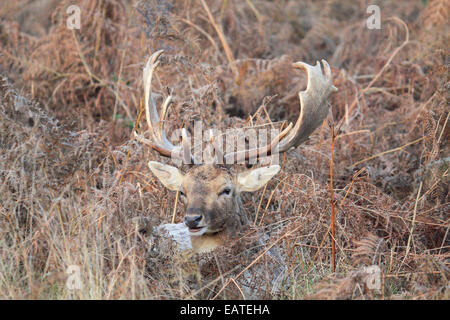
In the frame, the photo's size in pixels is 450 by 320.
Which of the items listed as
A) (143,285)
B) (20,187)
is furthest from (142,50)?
(143,285)

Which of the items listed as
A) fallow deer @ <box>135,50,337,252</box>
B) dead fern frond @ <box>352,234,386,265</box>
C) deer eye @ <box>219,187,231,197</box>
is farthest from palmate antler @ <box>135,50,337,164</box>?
dead fern frond @ <box>352,234,386,265</box>

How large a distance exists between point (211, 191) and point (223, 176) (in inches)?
7.7

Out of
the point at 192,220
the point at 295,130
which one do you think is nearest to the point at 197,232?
the point at 192,220

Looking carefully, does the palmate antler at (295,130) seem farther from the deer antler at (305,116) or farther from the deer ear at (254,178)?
the deer ear at (254,178)

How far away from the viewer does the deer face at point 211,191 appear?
4816 millimetres

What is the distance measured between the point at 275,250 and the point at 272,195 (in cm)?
73

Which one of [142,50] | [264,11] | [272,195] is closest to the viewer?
[272,195]

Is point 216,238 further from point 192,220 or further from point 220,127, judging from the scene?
point 220,127

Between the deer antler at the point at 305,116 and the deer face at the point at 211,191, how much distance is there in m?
0.17

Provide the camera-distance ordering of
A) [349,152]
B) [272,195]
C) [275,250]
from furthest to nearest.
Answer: [349,152], [272,195], [275,250]

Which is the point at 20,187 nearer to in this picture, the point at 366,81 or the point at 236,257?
the point at 236,257

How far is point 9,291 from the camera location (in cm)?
427

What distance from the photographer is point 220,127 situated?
21.7 ft

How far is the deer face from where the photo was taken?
15.8ft
